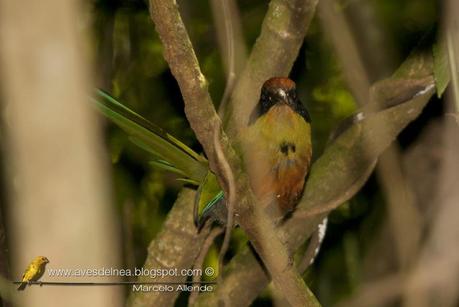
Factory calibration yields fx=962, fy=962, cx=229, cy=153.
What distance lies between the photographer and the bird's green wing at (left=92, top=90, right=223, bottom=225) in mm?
2238

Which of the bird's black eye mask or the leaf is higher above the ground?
the leaf

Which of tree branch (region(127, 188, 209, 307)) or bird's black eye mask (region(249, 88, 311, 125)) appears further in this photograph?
tree branch (region(127, 188, 209, 307))

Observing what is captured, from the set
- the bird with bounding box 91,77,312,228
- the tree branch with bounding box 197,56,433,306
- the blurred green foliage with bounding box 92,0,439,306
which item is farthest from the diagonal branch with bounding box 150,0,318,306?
the blurred green foliage with bounding box 92,0,439,306

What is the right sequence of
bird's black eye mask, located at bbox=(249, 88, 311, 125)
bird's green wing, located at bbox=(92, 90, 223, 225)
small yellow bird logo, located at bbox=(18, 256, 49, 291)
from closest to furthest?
small yellow bird logo, located at bbox=(18, 256, 49, 291), bird's green wing, located at bbox=(92, 90, 223, 225), bird's black eye mask, located at bbox=(249, 88, 311, 125)

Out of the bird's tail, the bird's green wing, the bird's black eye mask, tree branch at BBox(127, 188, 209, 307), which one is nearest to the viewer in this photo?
the bird's tail

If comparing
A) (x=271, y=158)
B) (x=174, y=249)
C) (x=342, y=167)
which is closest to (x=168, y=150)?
(x=271, y=158)

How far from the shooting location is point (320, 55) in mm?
3625

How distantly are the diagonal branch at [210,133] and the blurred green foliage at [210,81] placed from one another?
129 cm

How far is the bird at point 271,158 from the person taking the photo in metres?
2.63

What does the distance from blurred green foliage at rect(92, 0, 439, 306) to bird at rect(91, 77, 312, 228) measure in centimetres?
57

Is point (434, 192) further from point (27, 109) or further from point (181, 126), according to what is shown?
point (27, 109)

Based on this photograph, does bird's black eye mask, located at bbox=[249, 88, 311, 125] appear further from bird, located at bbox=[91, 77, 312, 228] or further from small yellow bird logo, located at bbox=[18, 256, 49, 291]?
small yellow bird logo, located at bbox=[18, 256, 49, 291]

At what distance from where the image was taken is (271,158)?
112 inches

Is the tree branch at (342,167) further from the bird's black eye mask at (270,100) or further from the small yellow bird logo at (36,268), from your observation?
the small yellow bird logo at (36,268)
